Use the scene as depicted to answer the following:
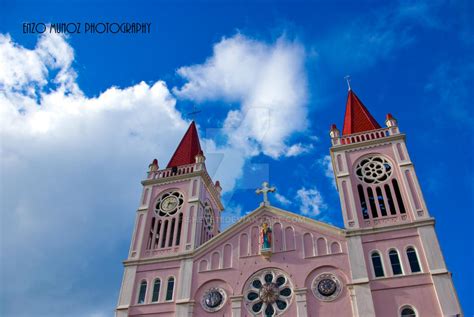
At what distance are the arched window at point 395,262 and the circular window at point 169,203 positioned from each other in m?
16.0

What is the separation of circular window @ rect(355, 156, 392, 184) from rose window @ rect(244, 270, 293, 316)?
935 centimetres

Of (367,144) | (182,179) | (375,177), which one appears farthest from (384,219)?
(182,179)

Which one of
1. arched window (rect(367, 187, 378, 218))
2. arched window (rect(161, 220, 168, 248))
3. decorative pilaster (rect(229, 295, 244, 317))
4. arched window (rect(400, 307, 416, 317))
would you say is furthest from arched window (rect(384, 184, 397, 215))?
arched window (rect(161, 220, 168, 248))

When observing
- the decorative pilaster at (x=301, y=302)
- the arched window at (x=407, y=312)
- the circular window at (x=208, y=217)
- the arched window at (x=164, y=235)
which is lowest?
the arched window at (x=407, y=312)

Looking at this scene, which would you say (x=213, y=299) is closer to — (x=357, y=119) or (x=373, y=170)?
(x=373, y=170)

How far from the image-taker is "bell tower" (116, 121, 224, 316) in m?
27.4

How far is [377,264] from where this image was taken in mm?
24094

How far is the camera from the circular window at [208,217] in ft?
108

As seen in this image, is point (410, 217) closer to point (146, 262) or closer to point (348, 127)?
point (348, 127)

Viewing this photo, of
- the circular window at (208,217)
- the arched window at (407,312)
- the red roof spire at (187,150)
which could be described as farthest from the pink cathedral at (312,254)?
the red roof spire at (187,150)

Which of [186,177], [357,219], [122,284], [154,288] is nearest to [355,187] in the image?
[357,219]

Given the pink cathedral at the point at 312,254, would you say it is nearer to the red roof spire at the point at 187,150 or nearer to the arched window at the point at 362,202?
the arched window at the point at 362,202

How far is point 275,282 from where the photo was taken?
2511cm

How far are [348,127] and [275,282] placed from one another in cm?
1453
